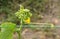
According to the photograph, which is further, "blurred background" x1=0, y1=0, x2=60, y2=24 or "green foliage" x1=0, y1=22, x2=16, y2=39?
"blurred background" x1=0, y1=0, x2=60, y2=24

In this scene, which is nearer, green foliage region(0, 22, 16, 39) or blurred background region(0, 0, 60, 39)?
green foliage region(0, 22, 16, 39)

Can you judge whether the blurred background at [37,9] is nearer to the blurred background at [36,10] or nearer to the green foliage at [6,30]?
the blurred background at [36,10]

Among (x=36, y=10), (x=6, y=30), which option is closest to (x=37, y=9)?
(x=36, y=10)

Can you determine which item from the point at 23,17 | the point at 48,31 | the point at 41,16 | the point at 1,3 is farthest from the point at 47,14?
the point at 23,17

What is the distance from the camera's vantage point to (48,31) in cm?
284

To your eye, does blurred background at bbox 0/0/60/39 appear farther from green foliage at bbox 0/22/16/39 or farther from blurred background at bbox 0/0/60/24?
green foliage at bbox 0/22/16/39

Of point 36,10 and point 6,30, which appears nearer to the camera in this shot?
point 6,30

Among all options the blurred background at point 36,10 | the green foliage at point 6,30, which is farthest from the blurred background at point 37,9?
the green foliage at point 6,30

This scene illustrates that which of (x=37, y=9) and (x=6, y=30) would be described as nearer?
(x=6, y=30)

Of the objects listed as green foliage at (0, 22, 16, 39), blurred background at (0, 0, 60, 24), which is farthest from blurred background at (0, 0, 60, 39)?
green foliage at (0, 22, 16, 39)

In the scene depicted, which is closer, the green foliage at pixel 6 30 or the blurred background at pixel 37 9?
the green foliage at pixel 6 30

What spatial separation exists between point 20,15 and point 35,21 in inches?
102

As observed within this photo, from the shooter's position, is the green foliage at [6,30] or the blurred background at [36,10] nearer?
the green foliage at [6,30]

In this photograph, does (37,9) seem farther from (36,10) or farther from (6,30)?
(6,30)
